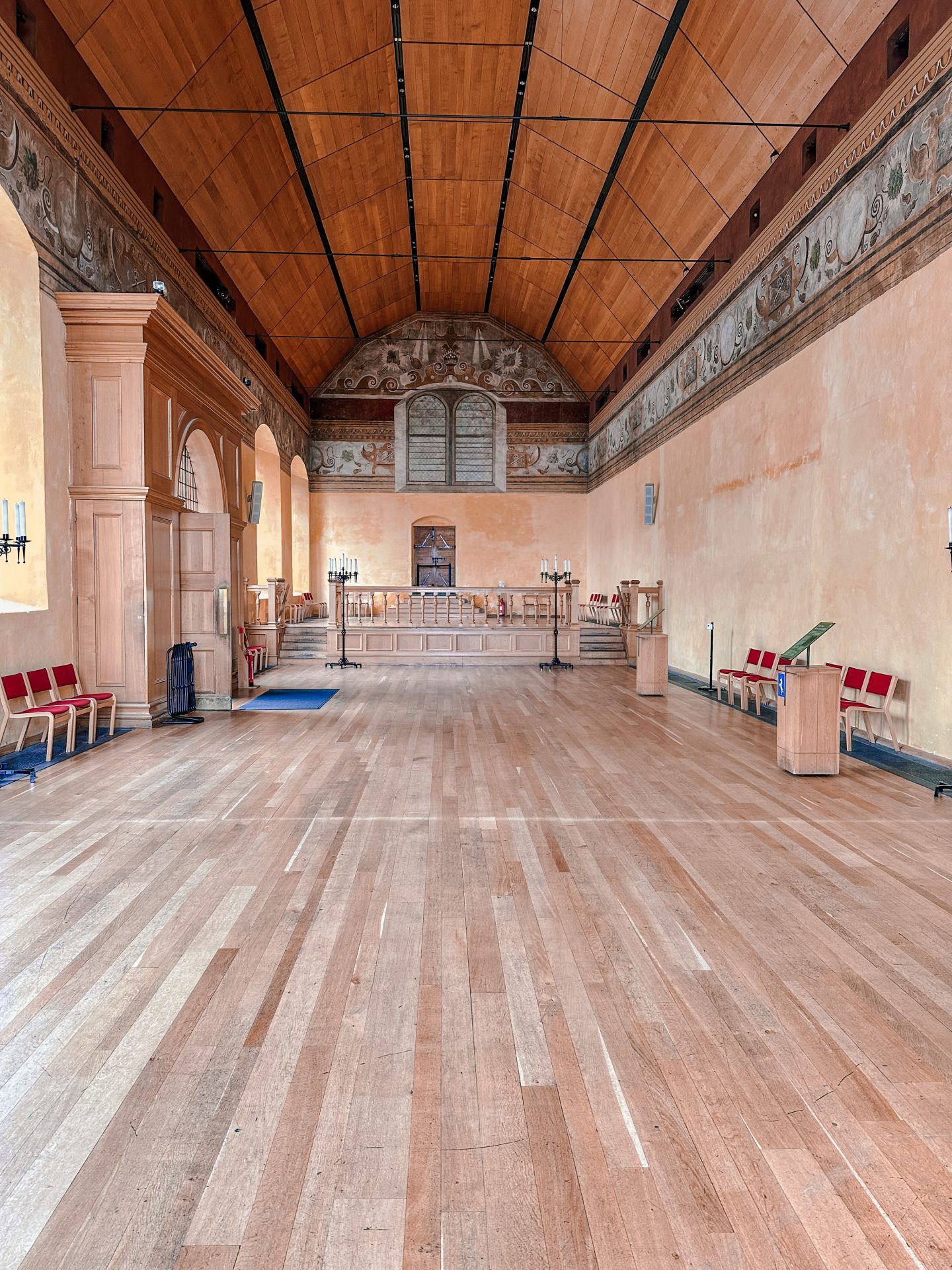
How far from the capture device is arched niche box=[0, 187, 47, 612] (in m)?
6.65

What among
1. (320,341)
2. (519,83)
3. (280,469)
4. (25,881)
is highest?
(519,83)

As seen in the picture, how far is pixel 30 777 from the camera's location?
5.75 metres

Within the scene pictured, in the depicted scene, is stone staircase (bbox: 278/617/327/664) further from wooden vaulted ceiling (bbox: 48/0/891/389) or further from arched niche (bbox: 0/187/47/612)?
arched niche (bbox: 0/187/47/612)

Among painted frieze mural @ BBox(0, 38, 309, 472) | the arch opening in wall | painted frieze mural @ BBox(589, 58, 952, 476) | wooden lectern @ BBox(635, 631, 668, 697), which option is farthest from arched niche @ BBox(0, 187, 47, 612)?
the arch opening in wall

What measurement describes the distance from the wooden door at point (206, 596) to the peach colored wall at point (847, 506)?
6.44 metres

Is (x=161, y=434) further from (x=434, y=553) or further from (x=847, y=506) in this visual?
(x=434, y=553)

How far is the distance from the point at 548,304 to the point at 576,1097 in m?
18.7

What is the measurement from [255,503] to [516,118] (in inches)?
358

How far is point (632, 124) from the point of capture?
433 inches

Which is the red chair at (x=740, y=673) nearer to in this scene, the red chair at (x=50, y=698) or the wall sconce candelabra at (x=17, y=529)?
the red chair at (x=50, y=698)

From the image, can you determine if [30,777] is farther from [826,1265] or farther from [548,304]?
[548,304]

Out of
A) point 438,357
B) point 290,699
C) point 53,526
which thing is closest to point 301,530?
point 438,357

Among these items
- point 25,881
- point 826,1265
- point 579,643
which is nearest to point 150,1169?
point 826,1265

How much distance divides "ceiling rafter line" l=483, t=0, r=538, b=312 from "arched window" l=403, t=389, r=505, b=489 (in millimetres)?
3788
